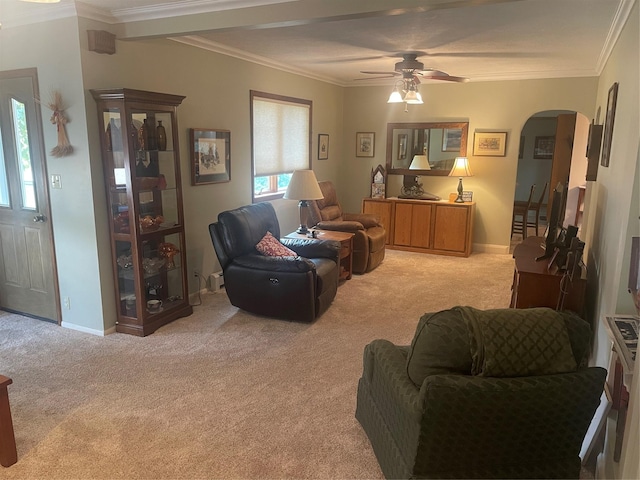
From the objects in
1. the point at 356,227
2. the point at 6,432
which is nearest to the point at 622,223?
the point at 6,432

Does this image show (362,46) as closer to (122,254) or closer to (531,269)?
(531,269)

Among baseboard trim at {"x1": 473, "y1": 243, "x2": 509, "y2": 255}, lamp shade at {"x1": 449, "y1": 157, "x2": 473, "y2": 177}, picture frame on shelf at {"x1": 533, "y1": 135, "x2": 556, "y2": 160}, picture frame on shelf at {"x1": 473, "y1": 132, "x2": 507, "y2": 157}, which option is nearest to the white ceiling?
picture frame on shelf at {"x1": 473, "y1": 132, "x2": 507, "y2": 157}

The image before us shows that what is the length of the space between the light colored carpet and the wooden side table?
2.30ft

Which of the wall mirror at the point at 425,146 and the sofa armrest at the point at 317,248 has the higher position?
the wall mirror at the point at 425,146

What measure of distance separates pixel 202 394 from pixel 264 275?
135 centimetres

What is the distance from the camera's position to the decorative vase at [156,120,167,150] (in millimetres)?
3881

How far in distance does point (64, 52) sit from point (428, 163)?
201 inches

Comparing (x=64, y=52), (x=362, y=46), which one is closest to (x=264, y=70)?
(x=362, y=46)

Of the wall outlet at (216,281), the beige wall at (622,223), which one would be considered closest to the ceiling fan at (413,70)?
the beige wall at (622,223)

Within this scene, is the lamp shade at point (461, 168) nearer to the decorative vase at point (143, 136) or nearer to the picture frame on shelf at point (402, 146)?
the picture frame on shelf at point (402, 146)

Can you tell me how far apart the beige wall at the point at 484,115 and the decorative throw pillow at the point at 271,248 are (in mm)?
3448

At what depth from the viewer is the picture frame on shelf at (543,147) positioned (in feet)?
32.2

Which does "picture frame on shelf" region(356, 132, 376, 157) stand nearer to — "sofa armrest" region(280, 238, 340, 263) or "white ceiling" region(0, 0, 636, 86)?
"white ceiling" region(0, 0, 636, 86)

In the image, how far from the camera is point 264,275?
4086 millimetres
